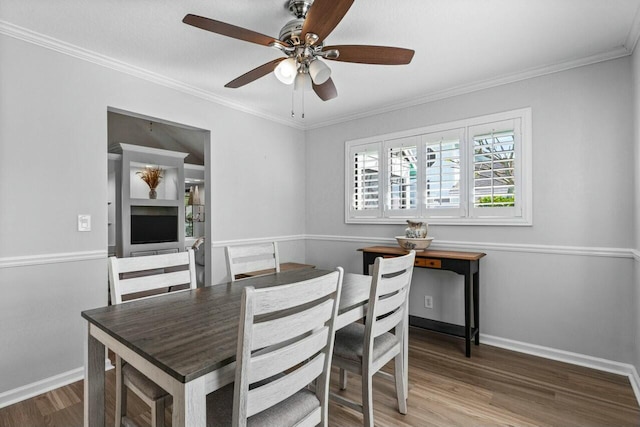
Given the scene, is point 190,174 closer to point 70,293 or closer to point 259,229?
point 259,229

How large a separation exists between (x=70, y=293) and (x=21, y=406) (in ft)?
2.35

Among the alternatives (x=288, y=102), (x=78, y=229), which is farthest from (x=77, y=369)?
(x=288, y=102)

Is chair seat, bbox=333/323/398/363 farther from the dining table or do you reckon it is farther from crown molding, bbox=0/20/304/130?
crown molding, bbox=0/20/304/130

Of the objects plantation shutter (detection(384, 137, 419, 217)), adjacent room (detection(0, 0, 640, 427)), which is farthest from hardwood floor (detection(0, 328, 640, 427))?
plantation shutter (detection(384, 137, 419, 217))

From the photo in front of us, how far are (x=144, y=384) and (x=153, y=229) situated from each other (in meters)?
4.58

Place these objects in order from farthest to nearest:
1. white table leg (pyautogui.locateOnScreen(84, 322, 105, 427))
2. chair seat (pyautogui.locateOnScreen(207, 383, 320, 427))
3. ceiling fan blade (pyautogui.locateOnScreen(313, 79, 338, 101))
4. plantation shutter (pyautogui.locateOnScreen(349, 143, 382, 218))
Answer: plantation shutter (pyautogui.locateOnScreen(349, 143, 382, 218)) < ceiling fan blade (pyautogui.locateOnScreen(313, 79, 338, 101)) < white table leg (pyautogui.locateOnScreen(84, 322, 105, 427)) < chair seat (pyautogui.locateOnScreen(207, 383, 320, 427))

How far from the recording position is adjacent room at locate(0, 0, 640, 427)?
1426 millimetres

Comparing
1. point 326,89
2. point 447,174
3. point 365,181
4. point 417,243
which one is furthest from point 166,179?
point 447,174

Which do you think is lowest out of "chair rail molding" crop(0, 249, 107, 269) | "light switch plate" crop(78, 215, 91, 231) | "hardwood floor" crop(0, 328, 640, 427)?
"hardwood floor" crop(0, 328, 640, 427)

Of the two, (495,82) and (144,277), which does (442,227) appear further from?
(144,277)

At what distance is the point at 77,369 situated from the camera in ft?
7.89

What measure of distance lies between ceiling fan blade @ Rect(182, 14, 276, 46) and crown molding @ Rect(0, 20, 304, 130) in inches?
57.1

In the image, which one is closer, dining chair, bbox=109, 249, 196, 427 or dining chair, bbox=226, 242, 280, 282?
dining chair, bbox=109, 249, 196, 427

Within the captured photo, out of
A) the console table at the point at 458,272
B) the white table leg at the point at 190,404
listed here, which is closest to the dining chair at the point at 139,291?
the white table leg at the point at 190,404
